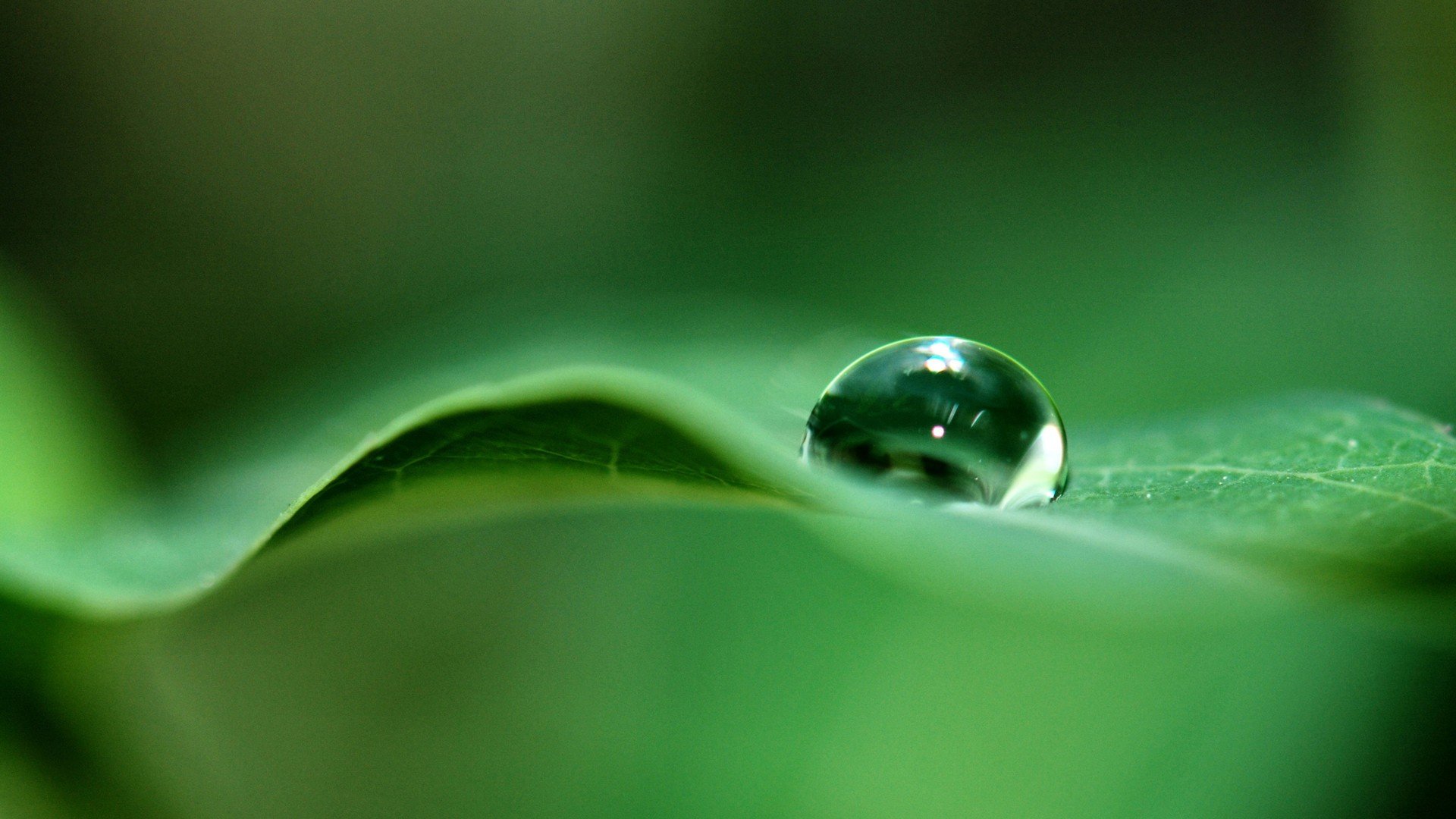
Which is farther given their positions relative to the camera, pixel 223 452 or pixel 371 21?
pixel 371 21

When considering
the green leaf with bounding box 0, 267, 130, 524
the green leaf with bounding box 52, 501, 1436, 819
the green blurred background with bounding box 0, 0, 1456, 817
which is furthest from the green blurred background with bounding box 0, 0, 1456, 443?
the green leaf with bounding box 0, 267, 130, 524

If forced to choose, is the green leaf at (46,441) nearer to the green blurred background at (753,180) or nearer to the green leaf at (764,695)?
the green leaf at (764,695)

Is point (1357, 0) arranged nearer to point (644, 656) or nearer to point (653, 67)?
point (644, 656)

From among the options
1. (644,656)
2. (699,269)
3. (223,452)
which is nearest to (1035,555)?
(644,656)

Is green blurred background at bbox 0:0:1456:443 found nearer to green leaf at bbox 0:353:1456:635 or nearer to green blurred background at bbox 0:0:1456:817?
green blurred background at bbox 0:0:1456:817

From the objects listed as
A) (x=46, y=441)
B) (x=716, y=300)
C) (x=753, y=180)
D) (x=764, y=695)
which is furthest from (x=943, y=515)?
(x=753, y=180)
